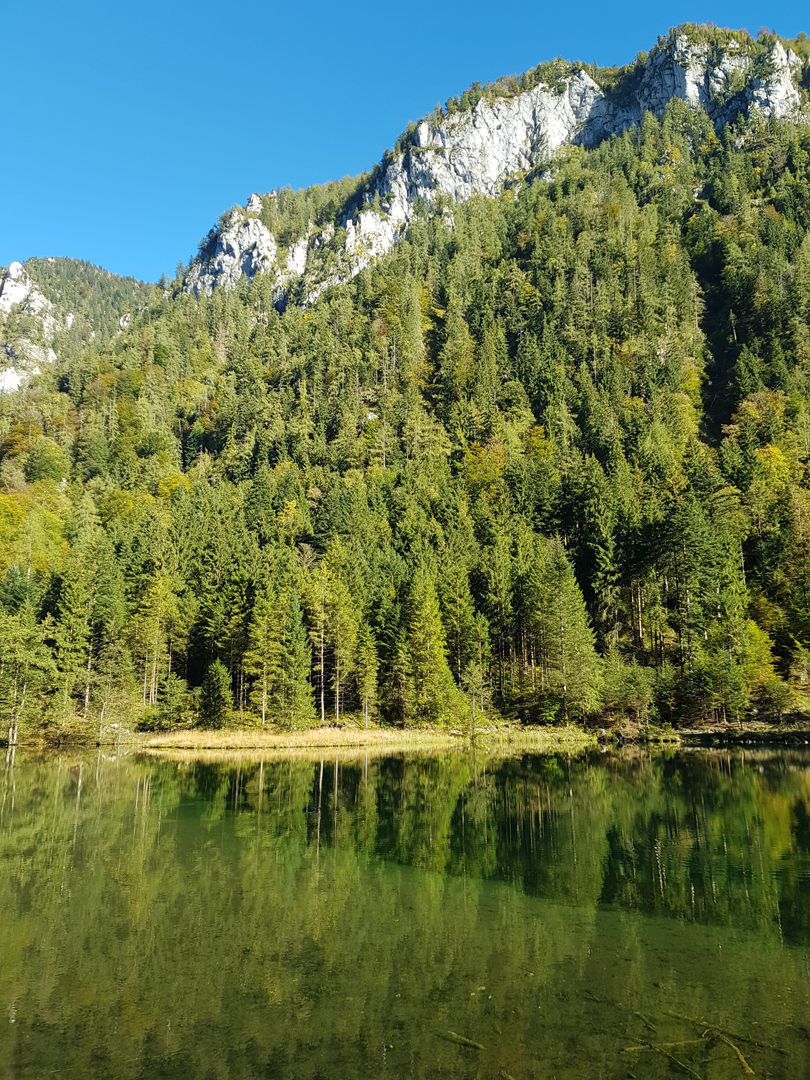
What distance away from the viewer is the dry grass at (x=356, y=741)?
60281mm

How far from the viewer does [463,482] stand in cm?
10900

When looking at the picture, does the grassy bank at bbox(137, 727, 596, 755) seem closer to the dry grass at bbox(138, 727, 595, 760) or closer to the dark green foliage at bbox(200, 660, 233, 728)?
the dry grass at bbox(138, 727, 595, 760)

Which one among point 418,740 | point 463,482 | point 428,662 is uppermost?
point 463,482

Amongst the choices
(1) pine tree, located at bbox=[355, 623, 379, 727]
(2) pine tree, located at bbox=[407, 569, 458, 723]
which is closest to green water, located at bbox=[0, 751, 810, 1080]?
(1) pine tree, located at bbox=[355, 623, 379, 727]

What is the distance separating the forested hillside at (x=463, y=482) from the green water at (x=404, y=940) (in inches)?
1518

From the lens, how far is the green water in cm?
1006

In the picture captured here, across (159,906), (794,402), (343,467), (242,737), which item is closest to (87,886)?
(159,906)

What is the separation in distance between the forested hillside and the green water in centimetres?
3856

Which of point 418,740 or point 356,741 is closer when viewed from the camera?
point 356,741

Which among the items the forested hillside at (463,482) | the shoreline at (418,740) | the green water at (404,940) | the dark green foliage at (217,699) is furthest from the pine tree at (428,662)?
the green water at (404,940)

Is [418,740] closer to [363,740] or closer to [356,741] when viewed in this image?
[363,740]

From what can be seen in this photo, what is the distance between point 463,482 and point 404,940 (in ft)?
317

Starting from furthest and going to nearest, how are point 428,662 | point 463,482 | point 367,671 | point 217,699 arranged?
point 463,482
point 428,662
point 367,671
point 217,699

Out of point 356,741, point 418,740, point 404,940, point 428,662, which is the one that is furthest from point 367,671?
point 404,940
